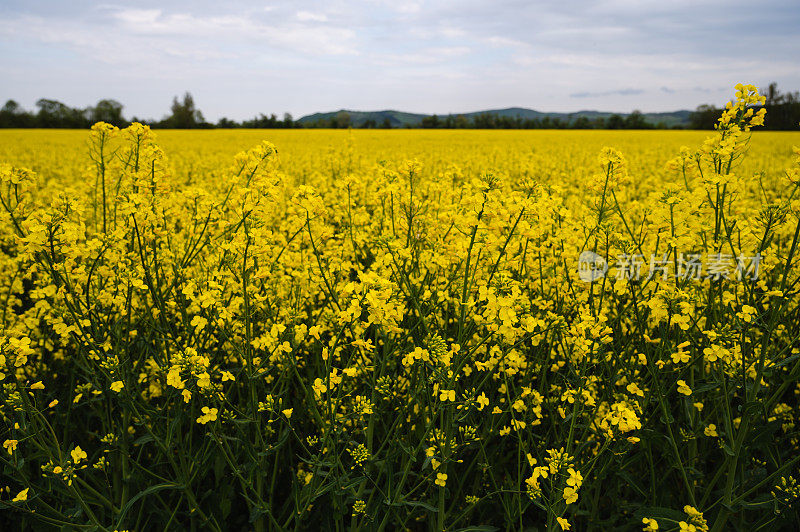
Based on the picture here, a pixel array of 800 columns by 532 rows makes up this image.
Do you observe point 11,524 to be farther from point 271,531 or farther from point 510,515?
point 510,515

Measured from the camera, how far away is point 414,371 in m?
2.59

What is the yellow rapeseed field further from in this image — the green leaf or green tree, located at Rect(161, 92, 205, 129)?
green tree, located at Rect(161, 92, 205, 129)

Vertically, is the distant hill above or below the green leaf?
above

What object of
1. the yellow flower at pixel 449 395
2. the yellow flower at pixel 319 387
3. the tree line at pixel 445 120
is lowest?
the yellow flower at pixel 319 387

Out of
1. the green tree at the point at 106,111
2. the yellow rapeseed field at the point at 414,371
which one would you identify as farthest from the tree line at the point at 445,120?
the yellow rapeseed field at the point at 414,371

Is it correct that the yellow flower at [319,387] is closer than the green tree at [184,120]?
Yes

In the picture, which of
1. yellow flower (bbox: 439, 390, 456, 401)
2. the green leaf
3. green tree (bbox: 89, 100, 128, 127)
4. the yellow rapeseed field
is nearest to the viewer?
yellow flower (bbox: 439, 390, 456, 401)

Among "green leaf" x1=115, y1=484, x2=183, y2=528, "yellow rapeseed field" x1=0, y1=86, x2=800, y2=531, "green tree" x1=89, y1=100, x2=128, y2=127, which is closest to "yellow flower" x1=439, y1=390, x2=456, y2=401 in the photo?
"yellow rapeseed field" x1=0, y1=86, x2=800, y2=531

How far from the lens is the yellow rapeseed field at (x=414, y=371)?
2.27m

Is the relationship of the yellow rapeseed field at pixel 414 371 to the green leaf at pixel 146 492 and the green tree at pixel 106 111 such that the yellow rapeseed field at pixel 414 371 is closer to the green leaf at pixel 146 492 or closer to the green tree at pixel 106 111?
the green leaf at pixel 146 492

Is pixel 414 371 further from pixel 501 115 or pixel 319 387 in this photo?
pixel 501 115

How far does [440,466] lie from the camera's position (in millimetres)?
2285

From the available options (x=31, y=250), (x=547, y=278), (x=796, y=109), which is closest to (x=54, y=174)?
(x=31, y=250)

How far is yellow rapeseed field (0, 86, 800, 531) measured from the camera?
2.27 m
